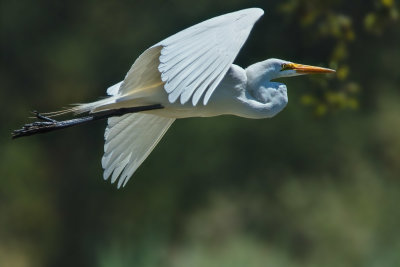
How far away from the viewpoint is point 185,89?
336 centimetres

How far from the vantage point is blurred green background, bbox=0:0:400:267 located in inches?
417

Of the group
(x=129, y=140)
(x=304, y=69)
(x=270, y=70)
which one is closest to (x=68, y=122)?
(x=129, y=140)

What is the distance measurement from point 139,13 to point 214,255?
465cm

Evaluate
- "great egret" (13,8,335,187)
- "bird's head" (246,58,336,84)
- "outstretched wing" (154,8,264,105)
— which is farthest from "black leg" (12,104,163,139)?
"outstretched wing" (154,8,264,105)

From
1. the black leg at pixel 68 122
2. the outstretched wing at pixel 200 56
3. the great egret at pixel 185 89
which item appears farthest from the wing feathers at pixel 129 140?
the outstretched wing at pixel 200 56

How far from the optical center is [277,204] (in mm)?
10828

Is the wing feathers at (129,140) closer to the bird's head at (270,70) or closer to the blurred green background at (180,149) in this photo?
the bird's head at (270,70)

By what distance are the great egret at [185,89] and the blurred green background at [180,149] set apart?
5676mm

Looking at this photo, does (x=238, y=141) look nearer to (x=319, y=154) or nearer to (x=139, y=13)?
(x=319, y=154)

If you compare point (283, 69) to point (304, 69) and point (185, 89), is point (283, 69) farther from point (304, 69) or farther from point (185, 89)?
point (185, 89)

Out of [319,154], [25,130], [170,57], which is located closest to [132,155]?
[25,130]

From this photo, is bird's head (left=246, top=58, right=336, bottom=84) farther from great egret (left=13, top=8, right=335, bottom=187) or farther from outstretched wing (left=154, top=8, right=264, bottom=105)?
outstretched wing (left=154, top=8, right=264, bottom=105)

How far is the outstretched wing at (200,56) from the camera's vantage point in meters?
3.37

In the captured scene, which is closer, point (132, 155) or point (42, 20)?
point (132, 155)
